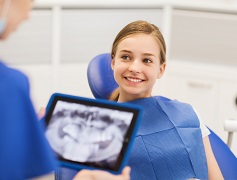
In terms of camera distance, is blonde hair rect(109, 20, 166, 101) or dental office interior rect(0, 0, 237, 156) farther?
dental office interior rect(0, 0, 237, 156)

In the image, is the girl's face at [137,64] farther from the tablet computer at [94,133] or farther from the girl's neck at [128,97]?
the tablet computer at [94,133]

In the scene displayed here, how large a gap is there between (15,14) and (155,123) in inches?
30.7

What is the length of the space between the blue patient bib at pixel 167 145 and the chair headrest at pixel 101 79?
0.22 m

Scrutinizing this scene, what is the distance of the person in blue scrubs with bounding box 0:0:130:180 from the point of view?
0.86m

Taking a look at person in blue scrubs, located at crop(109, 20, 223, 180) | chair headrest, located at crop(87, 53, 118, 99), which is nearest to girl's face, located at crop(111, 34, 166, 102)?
person in blue scrubs, located at crop(109, 20, 223, 180)

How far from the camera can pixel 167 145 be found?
5.07 feet

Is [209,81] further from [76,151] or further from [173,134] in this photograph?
[76,151]

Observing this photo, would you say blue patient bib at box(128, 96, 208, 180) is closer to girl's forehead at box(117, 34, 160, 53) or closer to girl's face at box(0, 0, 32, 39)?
girl's forehead at box(117, 34, 160, 53)

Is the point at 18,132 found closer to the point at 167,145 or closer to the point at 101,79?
the point at 167,145

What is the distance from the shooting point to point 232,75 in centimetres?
309

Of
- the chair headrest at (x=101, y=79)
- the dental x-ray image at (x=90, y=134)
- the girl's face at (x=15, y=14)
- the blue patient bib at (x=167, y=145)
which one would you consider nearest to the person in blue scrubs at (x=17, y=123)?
the girl's face at (x=15, y=14)

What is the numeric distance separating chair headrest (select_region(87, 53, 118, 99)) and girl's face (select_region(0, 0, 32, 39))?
35.6 inches

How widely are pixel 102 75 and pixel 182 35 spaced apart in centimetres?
139

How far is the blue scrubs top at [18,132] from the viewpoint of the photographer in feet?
2.83
